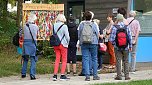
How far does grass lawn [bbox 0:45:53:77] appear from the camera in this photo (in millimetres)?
13609

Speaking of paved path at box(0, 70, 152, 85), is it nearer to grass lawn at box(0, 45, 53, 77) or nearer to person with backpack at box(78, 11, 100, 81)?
person with backpack at box(78, 11, 100, 81)

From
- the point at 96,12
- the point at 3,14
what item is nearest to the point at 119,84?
the point at 96,12

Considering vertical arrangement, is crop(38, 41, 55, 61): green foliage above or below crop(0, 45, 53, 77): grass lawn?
above

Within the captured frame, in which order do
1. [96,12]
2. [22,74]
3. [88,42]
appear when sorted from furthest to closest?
[96,12], [22,74], [88,42]

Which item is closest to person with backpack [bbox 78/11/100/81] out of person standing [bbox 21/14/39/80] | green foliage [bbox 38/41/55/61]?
person standing [bbox 21/14/39/80]

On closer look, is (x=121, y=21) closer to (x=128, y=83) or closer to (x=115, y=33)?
(x=115, y=33)

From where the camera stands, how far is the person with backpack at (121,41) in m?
11.6

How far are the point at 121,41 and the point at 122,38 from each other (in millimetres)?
86

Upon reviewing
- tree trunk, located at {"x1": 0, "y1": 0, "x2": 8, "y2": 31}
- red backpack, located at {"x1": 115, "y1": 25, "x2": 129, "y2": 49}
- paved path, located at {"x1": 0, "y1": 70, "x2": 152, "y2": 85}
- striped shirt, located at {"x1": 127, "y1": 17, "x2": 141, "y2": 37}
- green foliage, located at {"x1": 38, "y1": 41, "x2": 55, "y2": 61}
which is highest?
tree trunk, located at {"x1": 0, "y1": 0, "x2": 8, "y2": 31}

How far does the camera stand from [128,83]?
10883 millimetres

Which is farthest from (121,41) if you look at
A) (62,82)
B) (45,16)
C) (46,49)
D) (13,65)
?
(46,49)

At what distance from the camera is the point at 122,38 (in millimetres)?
11578

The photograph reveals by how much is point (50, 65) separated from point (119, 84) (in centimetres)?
486

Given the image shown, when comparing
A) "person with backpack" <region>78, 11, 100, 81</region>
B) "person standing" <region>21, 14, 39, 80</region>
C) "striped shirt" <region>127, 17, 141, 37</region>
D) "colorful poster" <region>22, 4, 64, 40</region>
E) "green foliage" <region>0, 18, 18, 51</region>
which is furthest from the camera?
"green foliage" <region>0, 18, 18, 51</region>
